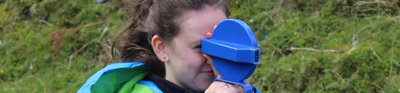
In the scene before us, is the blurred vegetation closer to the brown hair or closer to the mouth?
the brown hair

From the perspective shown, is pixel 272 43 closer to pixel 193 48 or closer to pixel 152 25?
pixel 152 25

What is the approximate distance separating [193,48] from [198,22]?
0.10 metres

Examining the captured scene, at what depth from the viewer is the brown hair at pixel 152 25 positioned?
1.79 m

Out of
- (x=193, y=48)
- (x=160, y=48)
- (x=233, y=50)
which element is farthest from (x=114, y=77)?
(x=233, y=50)

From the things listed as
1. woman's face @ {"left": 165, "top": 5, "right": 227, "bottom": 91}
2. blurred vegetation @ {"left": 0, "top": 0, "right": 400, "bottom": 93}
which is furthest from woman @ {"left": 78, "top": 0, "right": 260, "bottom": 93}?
blurred vegetation @ {"left": 0, "top": 0, "right": 400, "bottom": 93}

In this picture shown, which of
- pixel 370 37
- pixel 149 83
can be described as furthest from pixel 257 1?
pixel 149 83

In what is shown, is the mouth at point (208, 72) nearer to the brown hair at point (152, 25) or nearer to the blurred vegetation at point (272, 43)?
the brown hair at point (152, 25)

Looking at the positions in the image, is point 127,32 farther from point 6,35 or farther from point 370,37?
point 6,35

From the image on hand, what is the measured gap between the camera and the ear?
6.00ft

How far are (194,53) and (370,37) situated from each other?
2.15m

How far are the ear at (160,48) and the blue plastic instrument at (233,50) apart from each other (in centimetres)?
26

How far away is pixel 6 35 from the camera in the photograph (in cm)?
548

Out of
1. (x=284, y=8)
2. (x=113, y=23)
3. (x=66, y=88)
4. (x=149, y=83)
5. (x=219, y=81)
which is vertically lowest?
(x=66, y=88)

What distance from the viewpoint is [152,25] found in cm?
192
